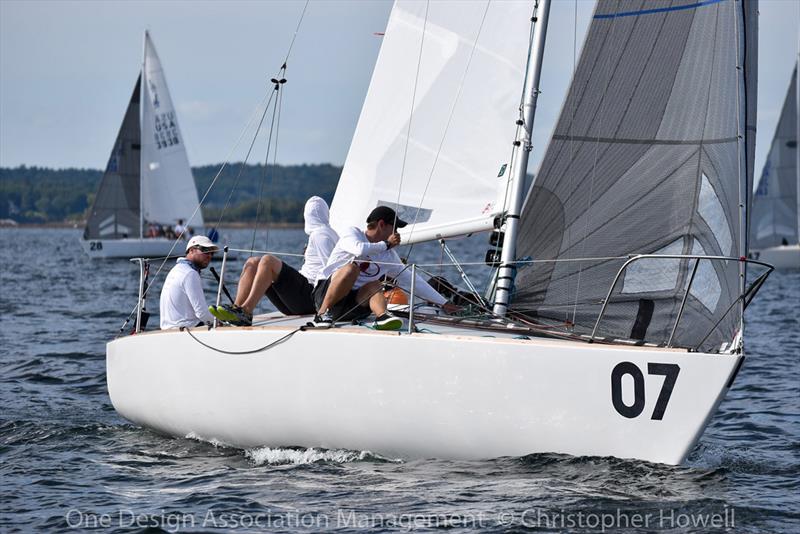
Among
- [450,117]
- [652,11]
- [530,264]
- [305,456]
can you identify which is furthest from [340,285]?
[652,11]

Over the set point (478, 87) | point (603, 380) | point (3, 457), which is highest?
point (478, 87)

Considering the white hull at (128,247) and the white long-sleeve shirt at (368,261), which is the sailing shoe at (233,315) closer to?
the white long-sleeve shirt at (368,261)

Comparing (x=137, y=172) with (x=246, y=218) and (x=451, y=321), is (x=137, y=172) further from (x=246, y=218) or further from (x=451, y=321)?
(x=246, y=218)

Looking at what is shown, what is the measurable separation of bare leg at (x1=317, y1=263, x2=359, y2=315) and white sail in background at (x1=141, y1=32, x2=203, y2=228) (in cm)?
3057

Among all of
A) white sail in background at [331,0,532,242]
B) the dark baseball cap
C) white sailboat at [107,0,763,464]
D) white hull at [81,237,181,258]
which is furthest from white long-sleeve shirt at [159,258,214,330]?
white hull at [81,237,181,258]

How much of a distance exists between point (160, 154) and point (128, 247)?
11.1 ft

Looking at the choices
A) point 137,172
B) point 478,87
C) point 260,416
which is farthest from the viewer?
point 137,172

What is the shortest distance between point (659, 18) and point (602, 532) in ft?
12.7

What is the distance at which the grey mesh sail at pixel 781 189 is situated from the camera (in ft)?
128

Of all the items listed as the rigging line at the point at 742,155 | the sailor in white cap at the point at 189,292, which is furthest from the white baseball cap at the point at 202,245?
the rigging line at the point at 742,155

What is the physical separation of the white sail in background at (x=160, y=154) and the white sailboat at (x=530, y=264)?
29.5 metres

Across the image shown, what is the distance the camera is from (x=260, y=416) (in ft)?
23.6

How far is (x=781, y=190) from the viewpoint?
3934 centimetres

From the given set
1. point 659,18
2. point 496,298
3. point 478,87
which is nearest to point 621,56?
point 659,18
